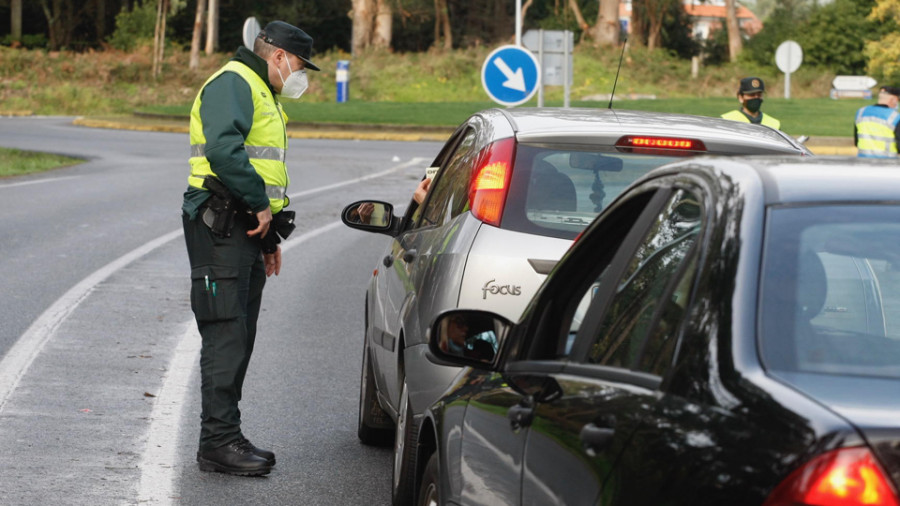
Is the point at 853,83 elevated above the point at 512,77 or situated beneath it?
situated beneath

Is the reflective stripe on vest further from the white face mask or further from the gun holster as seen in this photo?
the gun holster

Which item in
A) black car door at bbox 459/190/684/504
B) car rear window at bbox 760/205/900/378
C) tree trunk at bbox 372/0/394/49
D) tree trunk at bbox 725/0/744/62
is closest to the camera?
car rear window at bbox 760/205/900/378

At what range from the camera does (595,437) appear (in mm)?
2658

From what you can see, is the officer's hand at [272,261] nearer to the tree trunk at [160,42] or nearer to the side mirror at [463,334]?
the side mirror at [463,334]

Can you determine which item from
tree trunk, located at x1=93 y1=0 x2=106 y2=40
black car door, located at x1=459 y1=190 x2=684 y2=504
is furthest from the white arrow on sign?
tree trunk, located at x1=93 y1=0 x2=106 y2=40

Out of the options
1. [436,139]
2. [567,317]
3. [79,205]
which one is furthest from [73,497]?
[436,139]

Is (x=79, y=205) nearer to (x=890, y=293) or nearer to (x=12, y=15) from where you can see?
(x=890, y=293)

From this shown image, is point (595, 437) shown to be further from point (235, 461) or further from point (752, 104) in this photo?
point (752, 104)

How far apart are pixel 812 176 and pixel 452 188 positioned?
9.94 feet

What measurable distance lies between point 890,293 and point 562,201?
79.1 inches

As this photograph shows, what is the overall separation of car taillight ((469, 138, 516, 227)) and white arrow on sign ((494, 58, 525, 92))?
12087 millimetres

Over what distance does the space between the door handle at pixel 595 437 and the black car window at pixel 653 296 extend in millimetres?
133

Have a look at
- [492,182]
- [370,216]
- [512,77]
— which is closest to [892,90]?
[512,77]

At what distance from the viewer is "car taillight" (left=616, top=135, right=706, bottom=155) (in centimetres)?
515
